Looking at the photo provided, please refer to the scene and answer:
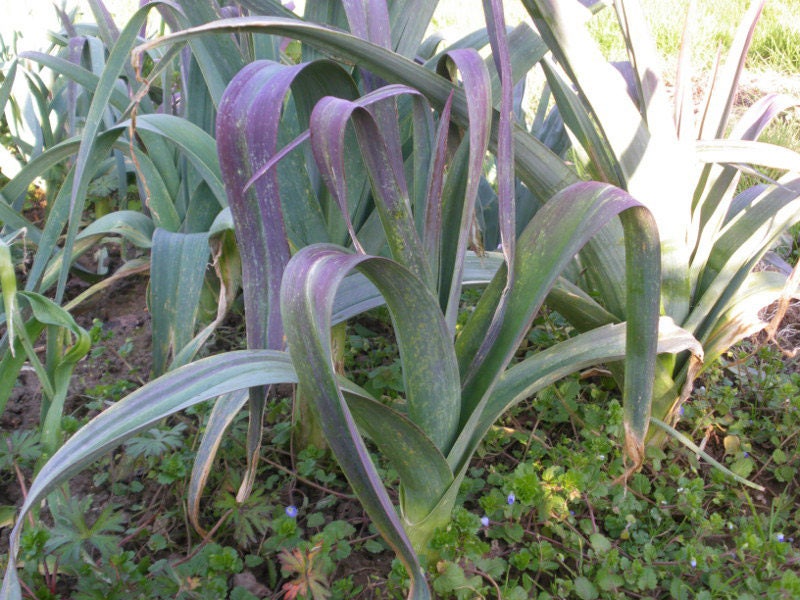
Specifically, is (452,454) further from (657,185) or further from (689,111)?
(689,111)

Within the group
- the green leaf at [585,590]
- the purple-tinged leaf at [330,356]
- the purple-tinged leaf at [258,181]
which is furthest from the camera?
the green leaf at [585,590]

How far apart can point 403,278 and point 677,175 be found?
56cm

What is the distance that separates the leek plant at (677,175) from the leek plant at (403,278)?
10 cm

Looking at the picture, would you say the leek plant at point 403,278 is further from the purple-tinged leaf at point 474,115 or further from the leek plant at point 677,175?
the leek plant at point 677,175

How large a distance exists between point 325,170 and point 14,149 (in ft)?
6.60

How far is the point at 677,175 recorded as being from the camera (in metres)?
1.11

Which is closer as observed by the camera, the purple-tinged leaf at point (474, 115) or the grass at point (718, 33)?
the purple-tinged leaf at point (474, 115)

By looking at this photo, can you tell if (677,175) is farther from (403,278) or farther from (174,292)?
(174,292)

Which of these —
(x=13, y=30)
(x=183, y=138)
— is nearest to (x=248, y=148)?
(x=183, y=138)

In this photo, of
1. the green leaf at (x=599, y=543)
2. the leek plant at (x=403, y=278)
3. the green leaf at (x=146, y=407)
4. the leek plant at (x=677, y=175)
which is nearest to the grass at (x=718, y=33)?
the leek plant at (x=677, y=175)

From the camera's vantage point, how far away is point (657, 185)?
3.64ft

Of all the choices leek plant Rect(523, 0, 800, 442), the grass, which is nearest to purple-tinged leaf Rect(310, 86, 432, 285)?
leek plant Rect(523, 0, 800, 442)

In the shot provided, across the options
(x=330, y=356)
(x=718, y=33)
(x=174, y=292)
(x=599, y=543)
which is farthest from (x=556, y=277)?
(x=718, y=33)

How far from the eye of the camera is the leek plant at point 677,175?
106cm
